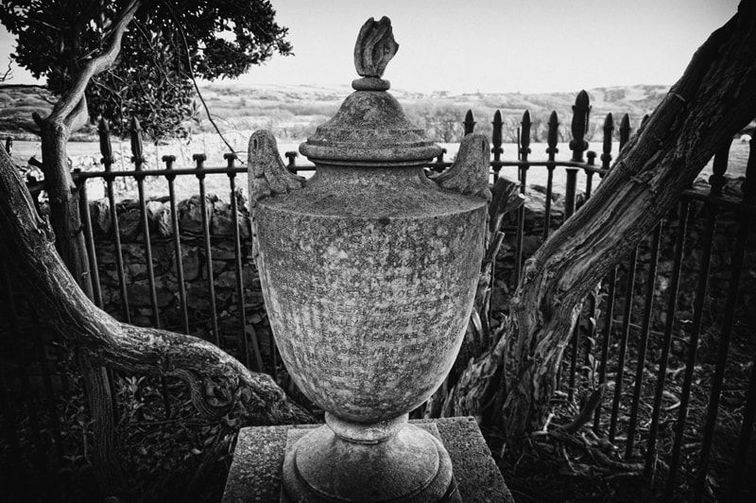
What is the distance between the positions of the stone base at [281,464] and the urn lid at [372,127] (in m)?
1.39

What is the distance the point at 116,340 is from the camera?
2510mm

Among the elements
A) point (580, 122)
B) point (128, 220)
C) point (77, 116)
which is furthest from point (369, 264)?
point (128, 220)

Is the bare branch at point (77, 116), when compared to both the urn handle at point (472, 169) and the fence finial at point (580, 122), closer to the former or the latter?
the urn handle at point (472, 169)

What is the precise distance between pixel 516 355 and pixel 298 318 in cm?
Answer: 145

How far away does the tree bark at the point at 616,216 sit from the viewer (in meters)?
1.88

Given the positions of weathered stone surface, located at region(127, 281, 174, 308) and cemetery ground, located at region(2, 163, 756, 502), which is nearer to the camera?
cemetery ground, located at region(2, 163, 756, 502)

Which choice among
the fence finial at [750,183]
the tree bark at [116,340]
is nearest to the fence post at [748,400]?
the fence finial at [750,183]

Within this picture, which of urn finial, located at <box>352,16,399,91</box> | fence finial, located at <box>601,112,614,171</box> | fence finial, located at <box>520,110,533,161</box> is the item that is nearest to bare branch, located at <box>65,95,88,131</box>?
urn finial, located at <box>352,16,399,91</box>

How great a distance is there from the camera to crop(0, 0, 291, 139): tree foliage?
3533 mm

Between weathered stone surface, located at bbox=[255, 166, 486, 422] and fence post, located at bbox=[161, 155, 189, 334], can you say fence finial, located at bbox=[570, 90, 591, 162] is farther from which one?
fence post, located at bbox=[161, 155, 189, 334]

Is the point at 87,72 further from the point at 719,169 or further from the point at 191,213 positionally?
the point at 719,169

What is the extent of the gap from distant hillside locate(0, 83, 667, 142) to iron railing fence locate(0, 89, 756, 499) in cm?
287

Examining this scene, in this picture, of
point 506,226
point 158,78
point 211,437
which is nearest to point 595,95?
point 506,226

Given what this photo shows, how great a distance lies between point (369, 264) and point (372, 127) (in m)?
0.53
